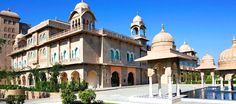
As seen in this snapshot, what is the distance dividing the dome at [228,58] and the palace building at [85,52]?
44.9 feet

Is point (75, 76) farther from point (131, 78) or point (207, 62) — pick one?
point (207, 62)

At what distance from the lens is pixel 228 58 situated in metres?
20.8

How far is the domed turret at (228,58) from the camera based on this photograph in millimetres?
20416

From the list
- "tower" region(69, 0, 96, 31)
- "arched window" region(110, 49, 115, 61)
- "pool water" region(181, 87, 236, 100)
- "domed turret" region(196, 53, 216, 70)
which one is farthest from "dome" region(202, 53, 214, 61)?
"tower" region(69, 0, 96, 31)

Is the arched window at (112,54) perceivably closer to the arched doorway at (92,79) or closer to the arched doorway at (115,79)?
the arched doorway at (115,79)

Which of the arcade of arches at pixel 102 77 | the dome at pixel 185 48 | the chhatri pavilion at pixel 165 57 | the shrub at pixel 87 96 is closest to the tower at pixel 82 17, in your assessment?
the arcade of arches at pixel 102 77

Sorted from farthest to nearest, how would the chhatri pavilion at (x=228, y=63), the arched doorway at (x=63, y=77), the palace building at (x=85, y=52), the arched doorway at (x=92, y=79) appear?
the arched doorway at (x=63, y=77), the arched doorway at (x=92, y=79), the palace building at (x=85, y=52), the chhatri pavilion at (x=228, y=63)

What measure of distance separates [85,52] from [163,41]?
13.5 meters

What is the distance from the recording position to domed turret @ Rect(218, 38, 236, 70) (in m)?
20.4

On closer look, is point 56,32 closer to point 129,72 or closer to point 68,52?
point 68,52

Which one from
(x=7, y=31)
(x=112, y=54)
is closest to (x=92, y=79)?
(x=112, y=54)

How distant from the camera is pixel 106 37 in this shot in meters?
31.4

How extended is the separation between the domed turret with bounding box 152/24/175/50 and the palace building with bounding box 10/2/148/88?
12.4 meters

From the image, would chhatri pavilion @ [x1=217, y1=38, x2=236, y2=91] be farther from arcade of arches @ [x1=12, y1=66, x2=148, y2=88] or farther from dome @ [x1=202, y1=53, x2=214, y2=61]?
arcade of arches @ [x1=12, y1=66, x2=148, y2=88]
